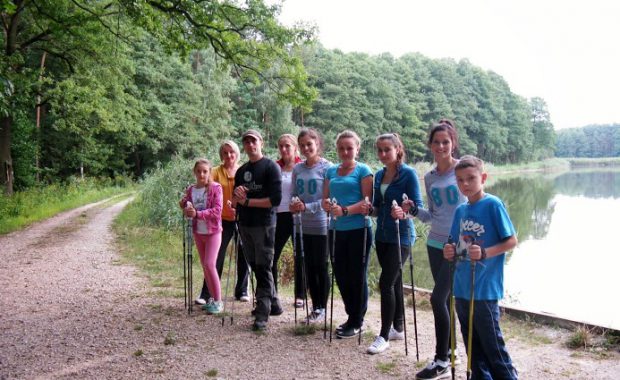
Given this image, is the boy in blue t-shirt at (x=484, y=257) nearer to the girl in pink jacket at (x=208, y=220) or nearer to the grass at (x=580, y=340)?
the grass at (x=580, y=340)

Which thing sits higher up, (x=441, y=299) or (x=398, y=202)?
(x=398, y=202)

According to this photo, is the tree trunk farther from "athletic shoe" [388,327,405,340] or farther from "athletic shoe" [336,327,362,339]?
"athletic shoe" [388,327,405,340]

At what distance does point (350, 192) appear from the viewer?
3977mm

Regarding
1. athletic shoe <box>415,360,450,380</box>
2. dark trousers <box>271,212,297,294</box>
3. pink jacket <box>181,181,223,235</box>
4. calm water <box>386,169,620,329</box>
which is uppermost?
pink jacket <box>181,181,223,235</box>

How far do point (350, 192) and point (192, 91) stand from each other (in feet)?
94.6

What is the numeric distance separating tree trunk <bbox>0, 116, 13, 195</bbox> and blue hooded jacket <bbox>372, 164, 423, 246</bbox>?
615 inches

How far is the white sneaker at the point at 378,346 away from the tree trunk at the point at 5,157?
15.6 meters

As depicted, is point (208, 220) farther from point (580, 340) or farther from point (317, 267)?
point (580, 340)

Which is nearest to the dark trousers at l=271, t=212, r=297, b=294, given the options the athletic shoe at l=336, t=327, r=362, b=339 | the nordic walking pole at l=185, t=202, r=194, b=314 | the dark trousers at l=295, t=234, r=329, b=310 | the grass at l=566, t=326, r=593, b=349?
the dark trousers at l=295, t=234, r=329, b=310

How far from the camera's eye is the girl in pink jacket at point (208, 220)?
4.75m

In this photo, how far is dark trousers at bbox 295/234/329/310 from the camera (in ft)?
14.7

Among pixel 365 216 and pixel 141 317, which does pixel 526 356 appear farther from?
pixel 141 317

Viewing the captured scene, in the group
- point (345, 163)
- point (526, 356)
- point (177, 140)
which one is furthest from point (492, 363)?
point (177, 140)

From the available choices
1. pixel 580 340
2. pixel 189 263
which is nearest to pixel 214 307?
pixel 189 263
